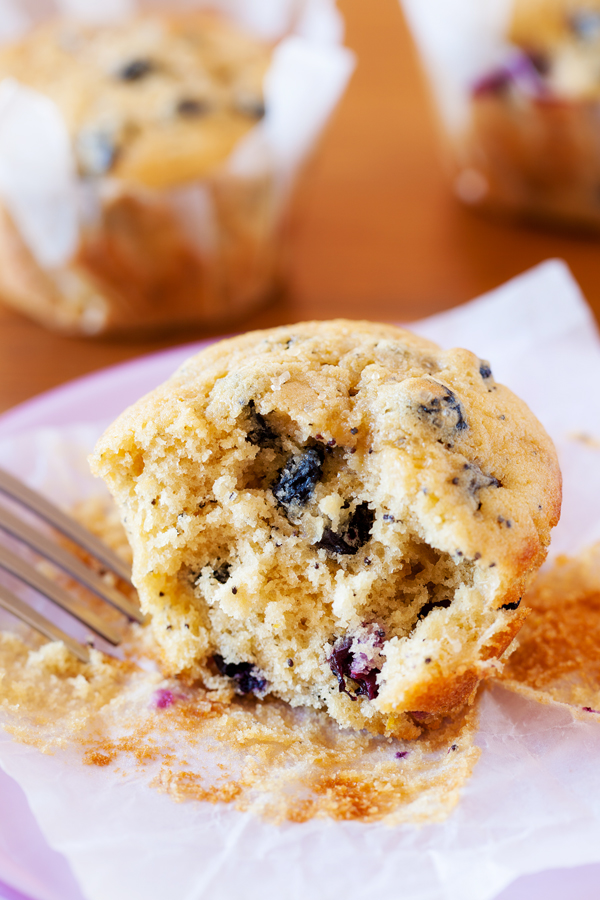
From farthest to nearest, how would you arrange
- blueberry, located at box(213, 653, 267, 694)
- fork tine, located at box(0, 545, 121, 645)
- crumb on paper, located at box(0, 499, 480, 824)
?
A: fork tine, located at box(0, 545, 121, 645), blueberry, located at box(213, 653, 267, 694), crumb on paper, located at box(0, 499, 480, 824)

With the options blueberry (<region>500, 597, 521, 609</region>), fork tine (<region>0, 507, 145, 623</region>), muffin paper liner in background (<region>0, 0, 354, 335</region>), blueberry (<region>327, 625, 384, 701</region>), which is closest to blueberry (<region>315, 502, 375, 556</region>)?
blueberry (<region>327, 625, 384, 701</region>)

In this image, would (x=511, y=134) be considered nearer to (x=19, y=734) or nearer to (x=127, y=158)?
(x=127, y=158)

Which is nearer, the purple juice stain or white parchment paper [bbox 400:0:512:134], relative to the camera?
the purple juice stain

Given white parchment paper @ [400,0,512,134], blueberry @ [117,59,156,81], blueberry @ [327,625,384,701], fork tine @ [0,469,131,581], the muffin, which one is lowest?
blueberry @ [327,625,384,701]

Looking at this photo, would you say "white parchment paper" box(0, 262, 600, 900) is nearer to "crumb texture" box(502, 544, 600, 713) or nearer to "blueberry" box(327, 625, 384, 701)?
"crumb texture" box(502, 544, 600, 713)

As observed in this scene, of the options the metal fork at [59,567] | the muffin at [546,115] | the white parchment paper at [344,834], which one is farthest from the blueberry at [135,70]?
the white parchment paper at [344,834]

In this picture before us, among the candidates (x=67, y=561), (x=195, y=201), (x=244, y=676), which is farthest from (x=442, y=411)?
(x=195, y=201)

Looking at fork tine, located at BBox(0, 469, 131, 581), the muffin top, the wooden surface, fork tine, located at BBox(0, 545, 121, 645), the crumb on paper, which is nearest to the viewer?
the crumb on paper
